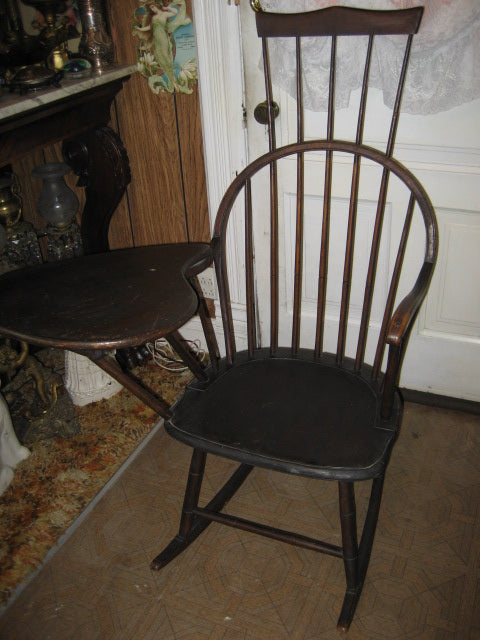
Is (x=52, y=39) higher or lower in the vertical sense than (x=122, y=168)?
higher

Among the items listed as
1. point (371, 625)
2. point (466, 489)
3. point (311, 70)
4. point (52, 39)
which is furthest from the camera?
point (52, 39)

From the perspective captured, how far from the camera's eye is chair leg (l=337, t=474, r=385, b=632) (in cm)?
135

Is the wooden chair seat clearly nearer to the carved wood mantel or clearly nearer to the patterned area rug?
the patterned area rug

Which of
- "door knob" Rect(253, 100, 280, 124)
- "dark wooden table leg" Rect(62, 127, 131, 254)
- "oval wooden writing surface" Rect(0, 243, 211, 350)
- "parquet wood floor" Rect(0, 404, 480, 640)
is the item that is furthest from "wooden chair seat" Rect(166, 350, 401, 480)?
"dark wooden table leg" Rect(62, 127, 131, 254)

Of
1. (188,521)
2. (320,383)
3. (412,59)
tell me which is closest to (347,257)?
(320,383)

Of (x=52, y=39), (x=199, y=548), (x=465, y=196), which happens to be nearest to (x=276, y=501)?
(x=199, y=548)

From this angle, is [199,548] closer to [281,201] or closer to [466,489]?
[466,489]

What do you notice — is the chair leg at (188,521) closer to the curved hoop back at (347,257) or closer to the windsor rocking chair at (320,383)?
the windsor rocking chair at (320,383)

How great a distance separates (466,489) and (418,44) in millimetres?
1180

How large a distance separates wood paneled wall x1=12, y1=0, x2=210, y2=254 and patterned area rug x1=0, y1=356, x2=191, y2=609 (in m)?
0.53

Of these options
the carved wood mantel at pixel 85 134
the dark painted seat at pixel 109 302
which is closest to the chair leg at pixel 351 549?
the dark painted seat at pixel 109 302

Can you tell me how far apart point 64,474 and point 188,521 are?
1.59 ft

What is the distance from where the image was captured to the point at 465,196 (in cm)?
165

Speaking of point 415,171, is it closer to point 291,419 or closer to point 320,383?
point 320,383
